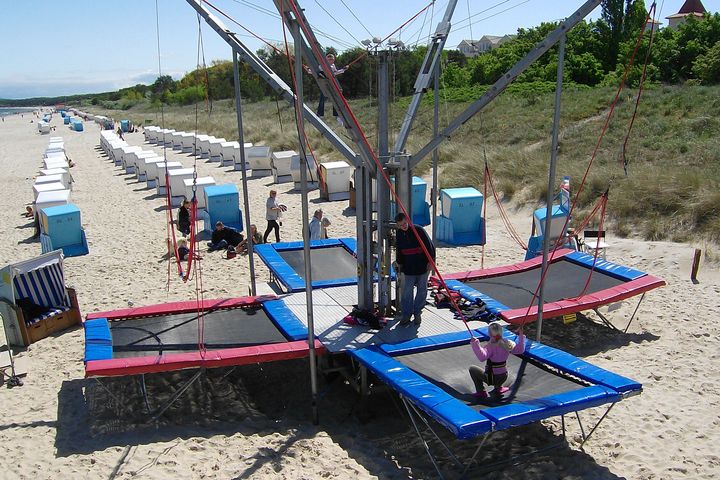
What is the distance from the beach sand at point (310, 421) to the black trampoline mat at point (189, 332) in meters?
0.54

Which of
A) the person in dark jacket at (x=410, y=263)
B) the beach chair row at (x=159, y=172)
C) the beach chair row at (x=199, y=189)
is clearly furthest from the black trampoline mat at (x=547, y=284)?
the beach chair row at (x=199, y=189)

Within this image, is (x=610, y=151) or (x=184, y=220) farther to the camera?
(x=610, y=151)

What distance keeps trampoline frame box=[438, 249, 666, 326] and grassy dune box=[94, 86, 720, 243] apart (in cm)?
157

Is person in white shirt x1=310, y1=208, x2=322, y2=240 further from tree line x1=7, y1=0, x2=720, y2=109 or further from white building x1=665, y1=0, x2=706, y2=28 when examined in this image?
white building x1=665, y1=0, x2=706, y2=28

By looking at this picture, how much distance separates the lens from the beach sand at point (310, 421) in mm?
Result: 6383

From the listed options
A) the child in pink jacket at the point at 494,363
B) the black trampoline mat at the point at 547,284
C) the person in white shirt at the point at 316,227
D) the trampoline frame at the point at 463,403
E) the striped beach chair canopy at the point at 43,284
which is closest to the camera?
the trampoline frame at the point at 463,403

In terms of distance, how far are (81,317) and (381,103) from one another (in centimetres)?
633

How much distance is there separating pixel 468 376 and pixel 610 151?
17161 millimetres

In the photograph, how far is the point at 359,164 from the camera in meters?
8.12

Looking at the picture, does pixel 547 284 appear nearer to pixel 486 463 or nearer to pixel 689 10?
pixel 486 463

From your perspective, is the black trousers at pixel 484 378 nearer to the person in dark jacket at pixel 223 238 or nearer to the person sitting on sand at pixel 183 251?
the person sitting on sand at pixel 183 251

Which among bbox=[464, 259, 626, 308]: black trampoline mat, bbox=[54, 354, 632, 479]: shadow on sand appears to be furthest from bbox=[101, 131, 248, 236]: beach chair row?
bbox=[464, 259, 626, 308]: black trampoline mat

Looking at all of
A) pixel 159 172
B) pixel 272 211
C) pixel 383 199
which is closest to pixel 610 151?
pixel 272 211

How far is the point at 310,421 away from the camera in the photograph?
754cm
